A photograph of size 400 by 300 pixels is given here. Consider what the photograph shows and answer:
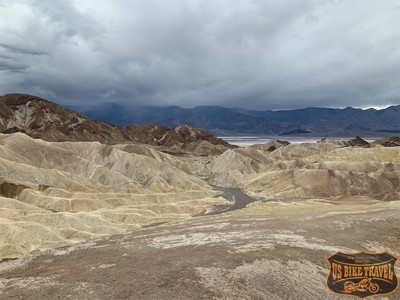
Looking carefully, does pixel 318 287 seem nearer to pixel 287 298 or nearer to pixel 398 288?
pixel 287 298

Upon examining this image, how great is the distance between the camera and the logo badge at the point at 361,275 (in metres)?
31.3

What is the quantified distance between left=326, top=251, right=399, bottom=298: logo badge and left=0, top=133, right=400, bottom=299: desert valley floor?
114 cm

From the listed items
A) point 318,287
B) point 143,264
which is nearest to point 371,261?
point 318,287

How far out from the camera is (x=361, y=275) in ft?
108

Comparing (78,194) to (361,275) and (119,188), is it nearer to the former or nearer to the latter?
(119,188)

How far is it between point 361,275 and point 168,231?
2770 centimetres

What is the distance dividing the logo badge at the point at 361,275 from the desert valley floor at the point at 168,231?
1140 millimetres

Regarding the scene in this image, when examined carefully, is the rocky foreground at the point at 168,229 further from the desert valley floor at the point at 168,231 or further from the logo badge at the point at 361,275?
the logo badge at the point at 361,275

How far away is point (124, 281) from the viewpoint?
2886cm

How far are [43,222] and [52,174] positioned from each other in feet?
135

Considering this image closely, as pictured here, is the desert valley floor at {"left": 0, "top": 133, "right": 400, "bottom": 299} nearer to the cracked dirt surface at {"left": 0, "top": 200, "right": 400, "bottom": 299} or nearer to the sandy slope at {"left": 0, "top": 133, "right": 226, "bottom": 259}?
the cracked dirt surface at {"left": 0, "top": 200, "right": 400, "bottom": 299}

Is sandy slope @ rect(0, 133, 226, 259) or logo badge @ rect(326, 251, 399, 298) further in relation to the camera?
sandy slope @ rect(0, 133, 226, 259)

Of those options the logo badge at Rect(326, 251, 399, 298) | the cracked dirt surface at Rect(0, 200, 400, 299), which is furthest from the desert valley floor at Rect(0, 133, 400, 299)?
the logo badge at Rect(326, 251, 399, 298)

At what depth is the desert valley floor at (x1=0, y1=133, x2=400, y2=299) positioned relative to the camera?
29250mm
